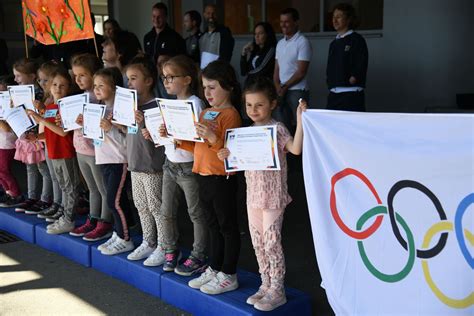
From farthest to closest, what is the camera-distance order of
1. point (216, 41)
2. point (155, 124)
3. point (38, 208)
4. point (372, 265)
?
1. point (216, 41)
2. point (38, 208)
3. point (155, 124)
4. point (372, 265)

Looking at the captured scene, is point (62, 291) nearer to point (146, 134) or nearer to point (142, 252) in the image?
point (142, 252)

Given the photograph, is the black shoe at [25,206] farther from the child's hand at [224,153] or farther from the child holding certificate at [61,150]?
the child's hand at [224,153]

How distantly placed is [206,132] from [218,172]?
0.92 feet

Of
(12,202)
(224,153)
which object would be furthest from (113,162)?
(12,202)

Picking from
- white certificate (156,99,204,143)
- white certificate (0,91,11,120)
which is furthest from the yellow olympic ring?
white certificate (0,91,11,120)

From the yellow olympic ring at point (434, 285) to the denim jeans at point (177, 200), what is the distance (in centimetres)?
162

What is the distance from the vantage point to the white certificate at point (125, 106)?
4168 mm

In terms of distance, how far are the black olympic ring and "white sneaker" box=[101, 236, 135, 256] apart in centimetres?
238

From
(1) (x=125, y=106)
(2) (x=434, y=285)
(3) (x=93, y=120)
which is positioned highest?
(1) (x=125, y=106)

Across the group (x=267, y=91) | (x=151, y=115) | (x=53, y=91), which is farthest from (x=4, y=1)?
(x=267, y=91)

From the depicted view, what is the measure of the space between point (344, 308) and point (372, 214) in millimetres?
553

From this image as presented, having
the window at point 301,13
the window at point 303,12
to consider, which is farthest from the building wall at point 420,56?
the window at point 303,12

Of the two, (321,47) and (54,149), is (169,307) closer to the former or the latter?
(54,149)

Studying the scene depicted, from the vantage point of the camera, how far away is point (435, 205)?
2721 mm
